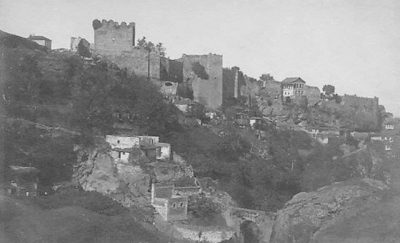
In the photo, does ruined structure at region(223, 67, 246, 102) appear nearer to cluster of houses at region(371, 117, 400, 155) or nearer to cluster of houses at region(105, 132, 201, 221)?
cluster of houses at region(371, 117, 400, 155)

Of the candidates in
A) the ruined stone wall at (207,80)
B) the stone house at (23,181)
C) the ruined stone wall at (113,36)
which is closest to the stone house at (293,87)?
the ruined stone wall at (207,80)

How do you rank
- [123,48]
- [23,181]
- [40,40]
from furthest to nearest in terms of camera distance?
[40,40], [123,48], [23,181]

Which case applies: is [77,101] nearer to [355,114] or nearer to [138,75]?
[138,75]

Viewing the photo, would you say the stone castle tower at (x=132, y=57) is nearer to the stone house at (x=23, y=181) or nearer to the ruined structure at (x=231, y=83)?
the ruined structure at (x=231, y=83)

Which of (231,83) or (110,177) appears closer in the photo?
(110,177)

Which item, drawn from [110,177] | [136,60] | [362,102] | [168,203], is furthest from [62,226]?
[362,102]

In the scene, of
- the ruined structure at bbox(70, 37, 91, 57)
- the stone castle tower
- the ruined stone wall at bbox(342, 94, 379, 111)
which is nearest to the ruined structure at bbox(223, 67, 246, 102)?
the stone castle tower

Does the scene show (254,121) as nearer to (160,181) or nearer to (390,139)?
(390,139)

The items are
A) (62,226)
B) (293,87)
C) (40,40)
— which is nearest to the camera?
(62,226)
